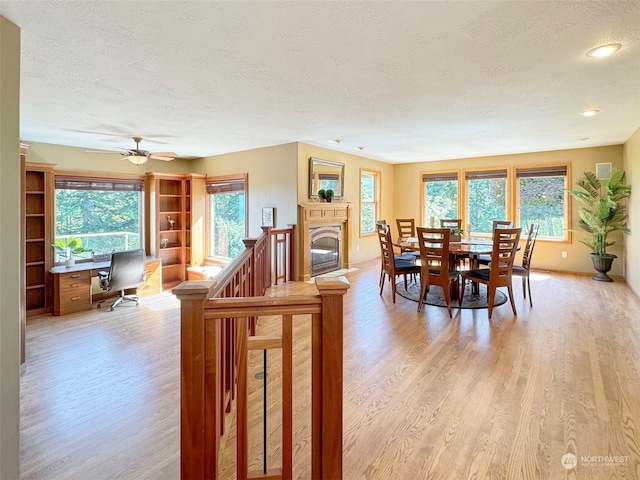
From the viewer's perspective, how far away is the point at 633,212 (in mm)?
5156

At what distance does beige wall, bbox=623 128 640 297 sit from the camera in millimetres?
4789

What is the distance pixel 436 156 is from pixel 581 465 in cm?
643

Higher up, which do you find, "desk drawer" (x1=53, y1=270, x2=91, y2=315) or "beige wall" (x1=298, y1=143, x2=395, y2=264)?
"beige wall" (x1=298, y1=143, x2=395, y2=264)

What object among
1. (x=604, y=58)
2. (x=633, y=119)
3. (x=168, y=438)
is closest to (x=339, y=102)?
(x=604, y=58)

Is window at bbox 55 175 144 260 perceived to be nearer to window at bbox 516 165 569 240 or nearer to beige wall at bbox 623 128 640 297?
window at bbox 516 165 569 240

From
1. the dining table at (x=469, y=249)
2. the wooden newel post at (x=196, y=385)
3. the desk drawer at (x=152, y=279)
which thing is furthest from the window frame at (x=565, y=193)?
the desk drawer at (x=152, y=279)

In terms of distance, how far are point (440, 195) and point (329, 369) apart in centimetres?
737

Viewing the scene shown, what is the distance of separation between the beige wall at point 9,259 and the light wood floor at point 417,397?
22 cm

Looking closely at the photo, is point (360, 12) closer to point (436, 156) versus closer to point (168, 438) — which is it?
point (168, 438)

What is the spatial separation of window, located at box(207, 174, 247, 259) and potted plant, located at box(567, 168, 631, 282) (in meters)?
6.15

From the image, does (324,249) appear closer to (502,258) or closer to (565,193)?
(502,258)

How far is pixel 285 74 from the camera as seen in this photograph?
2.78 m

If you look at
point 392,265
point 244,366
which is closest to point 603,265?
point 392,265

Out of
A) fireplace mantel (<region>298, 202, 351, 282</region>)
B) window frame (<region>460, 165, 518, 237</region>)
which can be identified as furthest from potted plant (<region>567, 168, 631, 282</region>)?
fireplace mantel (<region>298, 202, 351, 282</region>)
